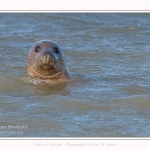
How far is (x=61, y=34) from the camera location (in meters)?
14.4

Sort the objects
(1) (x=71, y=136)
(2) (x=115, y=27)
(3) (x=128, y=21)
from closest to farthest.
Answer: (1) (x=71, y=136), (2) (x=115, y=27), (3) (x=128, y=21)

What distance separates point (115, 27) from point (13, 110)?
301 inches

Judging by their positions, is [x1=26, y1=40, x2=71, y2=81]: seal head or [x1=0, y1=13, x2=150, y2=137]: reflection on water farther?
[x1=26, y1=40, x2=71, y2=81]: seal head

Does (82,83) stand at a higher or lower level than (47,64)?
lower

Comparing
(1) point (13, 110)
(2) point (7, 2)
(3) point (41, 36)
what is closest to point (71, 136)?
(1) point (13, 110)

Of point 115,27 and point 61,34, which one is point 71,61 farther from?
point 115,27

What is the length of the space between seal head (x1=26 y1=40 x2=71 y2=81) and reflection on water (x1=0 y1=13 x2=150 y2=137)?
15 cm

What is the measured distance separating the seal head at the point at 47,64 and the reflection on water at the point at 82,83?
0.15 metres

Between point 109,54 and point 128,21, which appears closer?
point 109,54

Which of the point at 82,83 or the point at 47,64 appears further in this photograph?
the point at 82,83

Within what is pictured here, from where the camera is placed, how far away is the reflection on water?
24.4 feet

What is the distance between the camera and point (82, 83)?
31.5ft

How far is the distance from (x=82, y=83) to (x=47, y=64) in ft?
2.20

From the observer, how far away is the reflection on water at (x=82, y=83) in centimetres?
743
